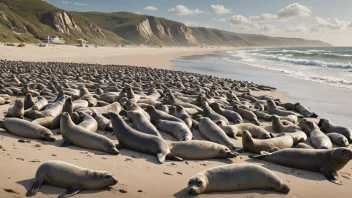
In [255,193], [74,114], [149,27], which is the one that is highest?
[149,27]

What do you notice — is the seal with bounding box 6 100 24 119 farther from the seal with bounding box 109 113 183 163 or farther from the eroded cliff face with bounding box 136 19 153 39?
the eroded cliff face with bounding box 136 19 153 39

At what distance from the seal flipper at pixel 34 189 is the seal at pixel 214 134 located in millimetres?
4041

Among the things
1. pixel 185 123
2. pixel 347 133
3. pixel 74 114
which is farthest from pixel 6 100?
pixel 347 133

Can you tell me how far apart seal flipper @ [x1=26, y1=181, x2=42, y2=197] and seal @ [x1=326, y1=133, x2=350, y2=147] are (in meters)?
6.99

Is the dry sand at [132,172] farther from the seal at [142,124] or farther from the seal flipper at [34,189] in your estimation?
the seal at [142,124]

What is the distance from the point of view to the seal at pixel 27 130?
7117 mm

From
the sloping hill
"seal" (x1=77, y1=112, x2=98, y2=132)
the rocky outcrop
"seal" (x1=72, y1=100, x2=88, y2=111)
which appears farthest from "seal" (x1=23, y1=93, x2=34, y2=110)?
the rocky outcrop

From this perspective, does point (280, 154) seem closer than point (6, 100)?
Yes

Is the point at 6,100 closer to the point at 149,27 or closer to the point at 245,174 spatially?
the point at 245,174

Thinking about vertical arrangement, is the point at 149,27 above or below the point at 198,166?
above

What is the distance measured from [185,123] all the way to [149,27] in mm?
187476

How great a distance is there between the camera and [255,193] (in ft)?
17.1

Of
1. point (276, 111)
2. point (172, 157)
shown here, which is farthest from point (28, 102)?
point (276, 111)

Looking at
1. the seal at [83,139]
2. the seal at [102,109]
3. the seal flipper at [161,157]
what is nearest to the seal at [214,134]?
the seal flipper at [161,157]
